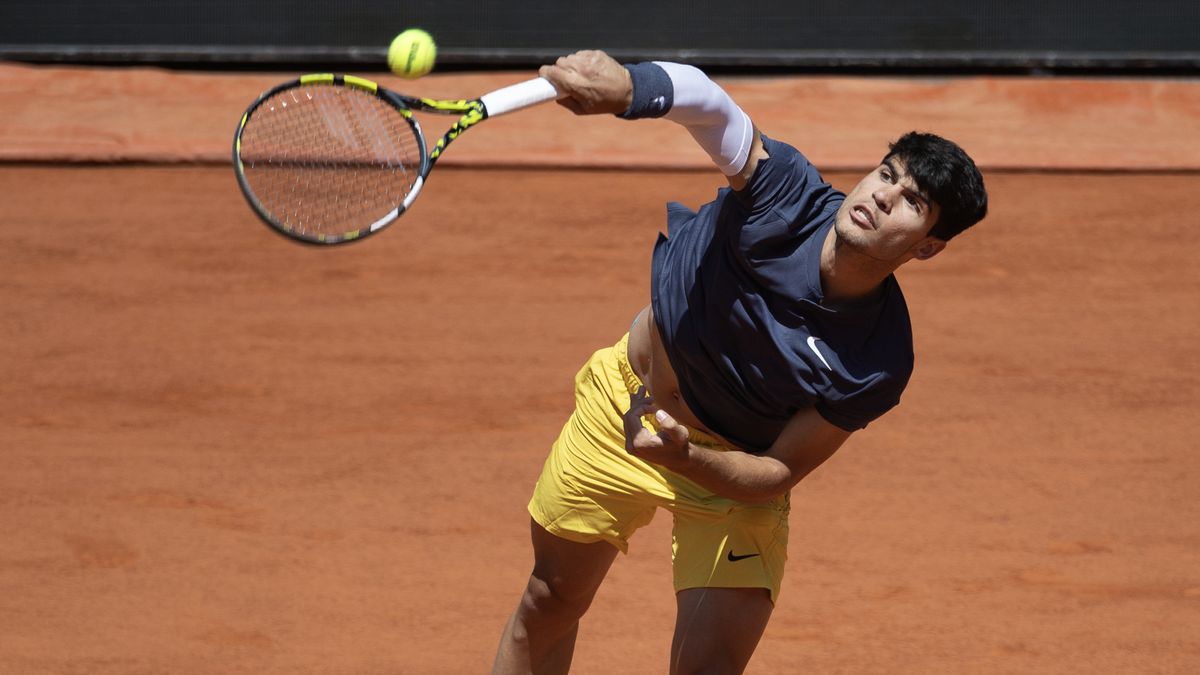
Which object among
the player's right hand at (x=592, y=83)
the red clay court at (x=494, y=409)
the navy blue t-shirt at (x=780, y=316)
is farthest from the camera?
the red clay court at (x=494, y=409)

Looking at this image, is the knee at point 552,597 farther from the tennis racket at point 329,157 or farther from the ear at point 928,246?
the ear at point 928,246

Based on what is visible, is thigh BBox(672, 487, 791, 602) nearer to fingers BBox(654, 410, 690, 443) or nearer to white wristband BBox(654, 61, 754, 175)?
fingers BBox(654, 410, 690, 443)

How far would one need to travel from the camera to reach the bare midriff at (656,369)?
376 centimetres

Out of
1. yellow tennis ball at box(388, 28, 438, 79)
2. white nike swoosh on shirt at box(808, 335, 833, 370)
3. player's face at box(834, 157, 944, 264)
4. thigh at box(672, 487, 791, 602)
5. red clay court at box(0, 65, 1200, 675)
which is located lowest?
red clay court at box(0, 65, 1200, 675)

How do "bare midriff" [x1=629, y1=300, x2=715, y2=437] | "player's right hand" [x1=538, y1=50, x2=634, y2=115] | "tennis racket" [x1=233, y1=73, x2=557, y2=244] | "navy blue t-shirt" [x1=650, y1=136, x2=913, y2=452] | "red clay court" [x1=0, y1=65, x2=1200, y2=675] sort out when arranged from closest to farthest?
"player's right hand" [x1=538, y1=50, x2=634, y2=115] → "navy blue t-shirt" [x1=650, y1=136, x2=913, y2=452] → "tennis racket" [x1=233, y1=73, x2=557, y2=244] → "bare midriff" [x1=629, y1=300, x2=715, y2=437] → "red clay court" [x1=0, y1=65, x2=1200, y2=675]

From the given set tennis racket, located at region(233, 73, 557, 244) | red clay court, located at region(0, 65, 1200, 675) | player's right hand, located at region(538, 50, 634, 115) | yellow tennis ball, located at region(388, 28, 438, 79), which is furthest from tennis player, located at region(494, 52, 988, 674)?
red clay court, located at region(0, 65, 1200, 675)

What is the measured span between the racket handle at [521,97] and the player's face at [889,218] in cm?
75

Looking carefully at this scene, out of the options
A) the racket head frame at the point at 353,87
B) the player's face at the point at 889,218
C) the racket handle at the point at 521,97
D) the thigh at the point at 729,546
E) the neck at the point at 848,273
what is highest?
the racket handle at the point at 521,97

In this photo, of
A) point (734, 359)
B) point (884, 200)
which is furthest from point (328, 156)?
point (884, 200)

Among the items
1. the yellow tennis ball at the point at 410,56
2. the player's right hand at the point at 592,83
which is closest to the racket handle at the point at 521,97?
the player's right hand at the point at 592,83

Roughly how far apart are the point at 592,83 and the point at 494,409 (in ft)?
11.0

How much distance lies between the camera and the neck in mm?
3391

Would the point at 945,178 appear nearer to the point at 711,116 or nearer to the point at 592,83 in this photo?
the point at 711,116

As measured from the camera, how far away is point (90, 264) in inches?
305
